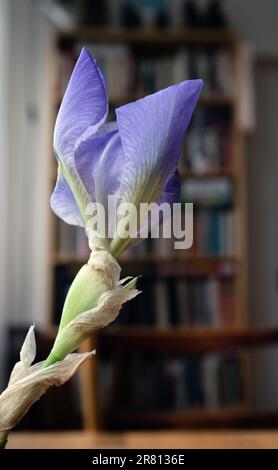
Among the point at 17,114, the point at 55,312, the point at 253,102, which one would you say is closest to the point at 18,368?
the point at 55,312

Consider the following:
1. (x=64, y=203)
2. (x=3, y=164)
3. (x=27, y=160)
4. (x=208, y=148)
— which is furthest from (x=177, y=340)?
(x=27, y=160)

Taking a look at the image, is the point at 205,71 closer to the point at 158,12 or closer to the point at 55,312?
the point at 158,12

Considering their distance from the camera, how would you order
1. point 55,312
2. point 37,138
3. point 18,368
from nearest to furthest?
1. point 18,368
2. point 55,312
3. point 37,138

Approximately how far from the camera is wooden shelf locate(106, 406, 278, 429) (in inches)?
36.0

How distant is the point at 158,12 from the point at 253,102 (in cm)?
65

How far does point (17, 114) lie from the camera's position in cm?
285

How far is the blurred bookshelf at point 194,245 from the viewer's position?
110 inches

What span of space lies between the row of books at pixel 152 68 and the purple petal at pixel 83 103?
2677 millimetres

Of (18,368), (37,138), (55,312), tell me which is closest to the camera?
(18,368)

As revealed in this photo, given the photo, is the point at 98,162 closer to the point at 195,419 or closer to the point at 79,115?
the point at 79,115

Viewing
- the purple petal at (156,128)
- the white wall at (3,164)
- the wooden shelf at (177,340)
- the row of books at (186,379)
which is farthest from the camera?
the row of books at (186,379)

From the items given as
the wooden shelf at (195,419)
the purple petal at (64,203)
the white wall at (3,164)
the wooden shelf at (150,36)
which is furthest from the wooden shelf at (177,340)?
the wooden shelf at (150,36)

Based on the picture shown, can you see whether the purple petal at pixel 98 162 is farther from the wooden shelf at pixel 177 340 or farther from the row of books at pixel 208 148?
the row of books at pixel 208 148
